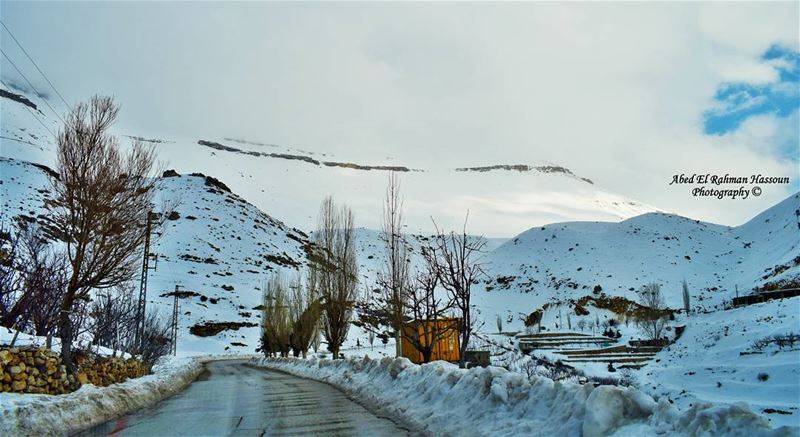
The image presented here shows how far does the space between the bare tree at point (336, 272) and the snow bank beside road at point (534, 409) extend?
16.0 metres

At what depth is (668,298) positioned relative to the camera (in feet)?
208

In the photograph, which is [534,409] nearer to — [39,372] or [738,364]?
[39,372]

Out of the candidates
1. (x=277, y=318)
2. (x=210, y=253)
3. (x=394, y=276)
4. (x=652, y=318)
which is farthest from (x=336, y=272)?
(x=210, y=253)

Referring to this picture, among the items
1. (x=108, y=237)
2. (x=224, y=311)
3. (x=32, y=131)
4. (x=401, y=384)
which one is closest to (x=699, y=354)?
(x=401, y=384)

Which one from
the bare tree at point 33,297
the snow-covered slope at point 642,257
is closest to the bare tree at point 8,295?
the bare tree at point 33,297

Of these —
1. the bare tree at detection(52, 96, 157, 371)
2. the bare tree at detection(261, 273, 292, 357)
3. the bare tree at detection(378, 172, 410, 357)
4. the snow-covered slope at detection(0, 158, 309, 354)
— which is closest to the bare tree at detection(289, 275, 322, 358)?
the bare tree at detection(261, 273, 292, 357)

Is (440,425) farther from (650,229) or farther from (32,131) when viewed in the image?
(32,131)

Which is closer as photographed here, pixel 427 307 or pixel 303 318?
pixel 427 307

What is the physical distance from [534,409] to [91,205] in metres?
10.4

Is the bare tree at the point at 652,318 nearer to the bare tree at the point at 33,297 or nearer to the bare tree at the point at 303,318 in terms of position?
the bare tree at the point at 303,318

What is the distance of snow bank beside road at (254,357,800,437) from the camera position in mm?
3951

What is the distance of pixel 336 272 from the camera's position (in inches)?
1080

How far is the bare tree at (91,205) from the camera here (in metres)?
11.7

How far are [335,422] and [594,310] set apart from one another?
59.0 m
